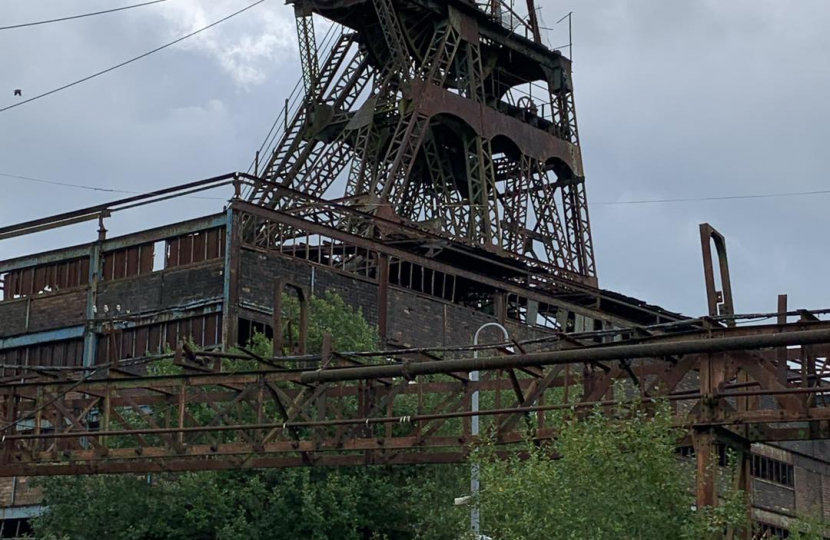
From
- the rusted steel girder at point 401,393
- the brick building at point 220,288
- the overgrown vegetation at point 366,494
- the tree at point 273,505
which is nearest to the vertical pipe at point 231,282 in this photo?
the brick building at point 220,288

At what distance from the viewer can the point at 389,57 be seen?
173 feet

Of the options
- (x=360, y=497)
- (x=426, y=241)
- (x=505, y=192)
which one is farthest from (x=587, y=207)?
(x=360, y=497)

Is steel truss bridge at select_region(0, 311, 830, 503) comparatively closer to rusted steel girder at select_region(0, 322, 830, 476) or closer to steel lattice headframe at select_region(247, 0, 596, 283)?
rusted steel girder at select_region(0, 322, 830, 476)

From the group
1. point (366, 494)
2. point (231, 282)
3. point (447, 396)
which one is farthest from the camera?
point (231, 282)

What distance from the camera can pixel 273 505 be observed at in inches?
1256

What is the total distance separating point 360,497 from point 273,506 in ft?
5.57

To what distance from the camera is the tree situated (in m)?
31.8

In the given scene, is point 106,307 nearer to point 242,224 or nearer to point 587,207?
point 242,224

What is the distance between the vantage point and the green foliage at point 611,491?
21172 millimetres

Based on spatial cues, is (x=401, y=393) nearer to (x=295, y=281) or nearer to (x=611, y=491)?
(x=611, y=491)

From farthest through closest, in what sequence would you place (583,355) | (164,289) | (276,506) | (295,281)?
1. (164,289)
2. (295,281)
3. (276,506)
4. (583,355)

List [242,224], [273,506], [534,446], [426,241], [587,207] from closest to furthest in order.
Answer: [534,446]
[273,506]
[242,224]
[426,241]
[587,207]

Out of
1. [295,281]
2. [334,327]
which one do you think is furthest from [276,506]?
[295,281]

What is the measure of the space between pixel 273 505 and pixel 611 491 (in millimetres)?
11774
